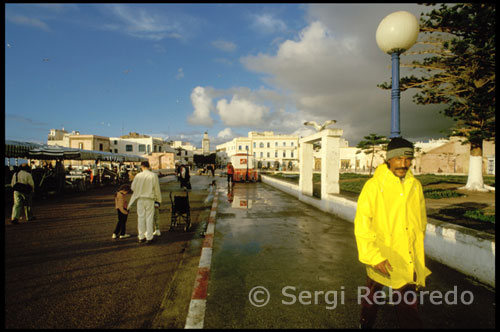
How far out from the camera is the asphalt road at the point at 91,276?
281cm

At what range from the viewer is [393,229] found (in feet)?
7.41

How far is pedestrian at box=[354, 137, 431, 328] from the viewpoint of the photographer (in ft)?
7.12

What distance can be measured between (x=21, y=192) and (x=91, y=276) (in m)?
5.43

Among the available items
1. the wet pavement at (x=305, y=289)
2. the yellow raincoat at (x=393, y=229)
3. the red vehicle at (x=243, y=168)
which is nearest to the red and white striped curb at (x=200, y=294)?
the wet pavement at (x=305, y=289)

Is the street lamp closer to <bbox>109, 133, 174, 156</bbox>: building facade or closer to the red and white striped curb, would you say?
the red and white striped curb

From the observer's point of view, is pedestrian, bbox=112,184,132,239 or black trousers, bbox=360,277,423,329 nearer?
black trousers, bbox=360,277,423,329

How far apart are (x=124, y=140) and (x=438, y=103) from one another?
69.6m

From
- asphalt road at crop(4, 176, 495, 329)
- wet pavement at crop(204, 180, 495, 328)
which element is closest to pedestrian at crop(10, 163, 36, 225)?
asphalt road at crop(4, 176, 495, 329)

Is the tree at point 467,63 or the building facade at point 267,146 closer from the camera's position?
the tree at point 467,63

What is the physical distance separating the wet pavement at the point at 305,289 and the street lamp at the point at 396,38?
7.38 ft

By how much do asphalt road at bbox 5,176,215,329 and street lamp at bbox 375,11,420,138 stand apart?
13.0 ft

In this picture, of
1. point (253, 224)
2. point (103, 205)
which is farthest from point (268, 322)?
point (103, 205)

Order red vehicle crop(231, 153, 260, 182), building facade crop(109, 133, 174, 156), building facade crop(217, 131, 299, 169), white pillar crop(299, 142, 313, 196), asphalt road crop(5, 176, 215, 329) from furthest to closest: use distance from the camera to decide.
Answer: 1. building facade crop(217, 131, 299, 169)
2. building facade crop(109, 133, 174, 156)
3. red vehicle crop(231, 153, 260, 182)
4. white pillar crop(299, 142, 313, 196)
5. asphalt road crop(5, 176, 215, 329)

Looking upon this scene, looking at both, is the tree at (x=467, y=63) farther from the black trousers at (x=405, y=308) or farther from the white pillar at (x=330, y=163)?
the black trousers at (x=405, y=308)
